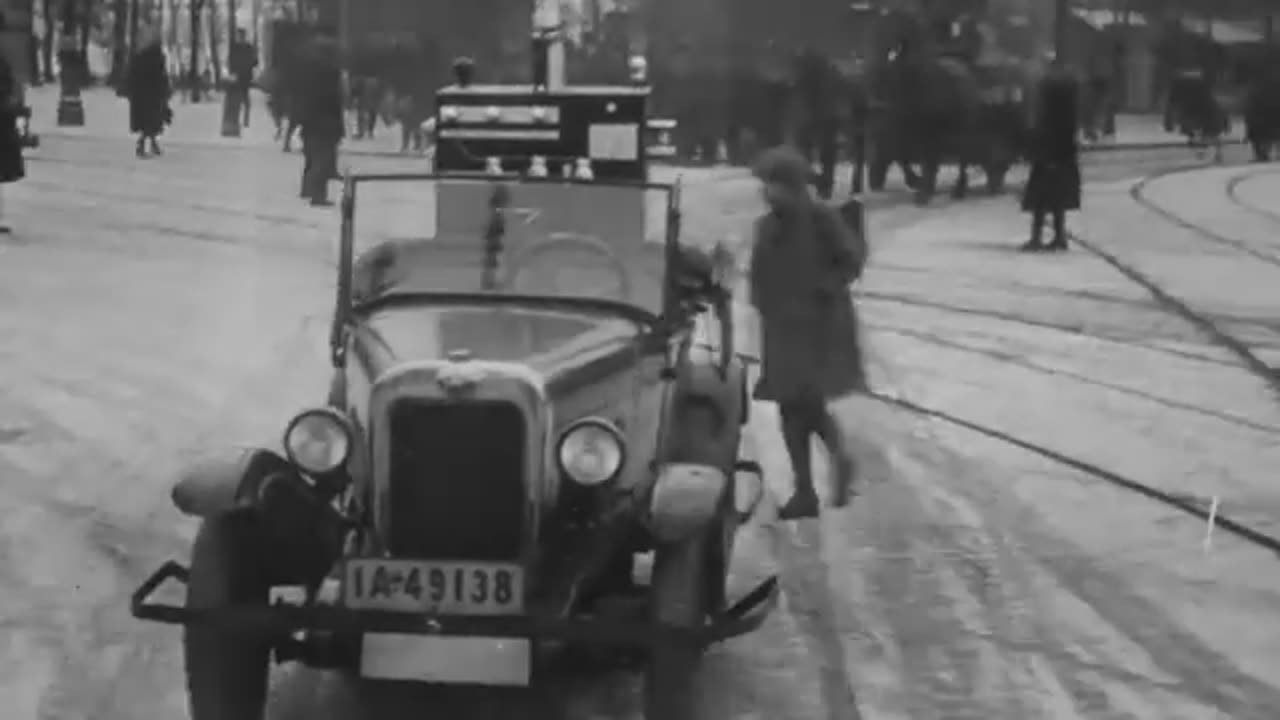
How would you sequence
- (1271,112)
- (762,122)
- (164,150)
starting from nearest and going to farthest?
(762,122), (164,150), (1271,112)

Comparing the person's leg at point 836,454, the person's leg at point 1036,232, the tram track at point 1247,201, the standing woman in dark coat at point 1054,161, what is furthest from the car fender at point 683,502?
the tram track at point 1247,201

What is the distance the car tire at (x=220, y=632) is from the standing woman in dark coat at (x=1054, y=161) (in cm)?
1727

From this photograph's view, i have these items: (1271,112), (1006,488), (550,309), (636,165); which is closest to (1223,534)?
(1006,488)

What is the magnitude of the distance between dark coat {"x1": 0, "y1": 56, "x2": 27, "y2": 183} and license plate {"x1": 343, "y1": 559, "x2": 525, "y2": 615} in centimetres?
1381

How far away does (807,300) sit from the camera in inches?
393

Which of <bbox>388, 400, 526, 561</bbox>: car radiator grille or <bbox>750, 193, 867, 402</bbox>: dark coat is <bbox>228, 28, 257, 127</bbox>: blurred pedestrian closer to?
<bbox>750, 193, 867, 402</bbox>: dark coat

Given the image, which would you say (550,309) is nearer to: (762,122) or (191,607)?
(191,607)

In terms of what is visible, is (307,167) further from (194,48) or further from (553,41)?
(194,48)

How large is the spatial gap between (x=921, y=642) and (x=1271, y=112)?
37567 mm

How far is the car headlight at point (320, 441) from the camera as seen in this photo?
Answer: 657 centimetres

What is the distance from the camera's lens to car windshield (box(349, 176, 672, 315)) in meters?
7.42

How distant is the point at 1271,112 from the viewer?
4350 centimetres

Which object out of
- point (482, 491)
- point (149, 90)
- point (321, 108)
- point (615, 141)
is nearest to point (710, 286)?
point (482, 491)

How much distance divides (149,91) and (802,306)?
79.8 feet
